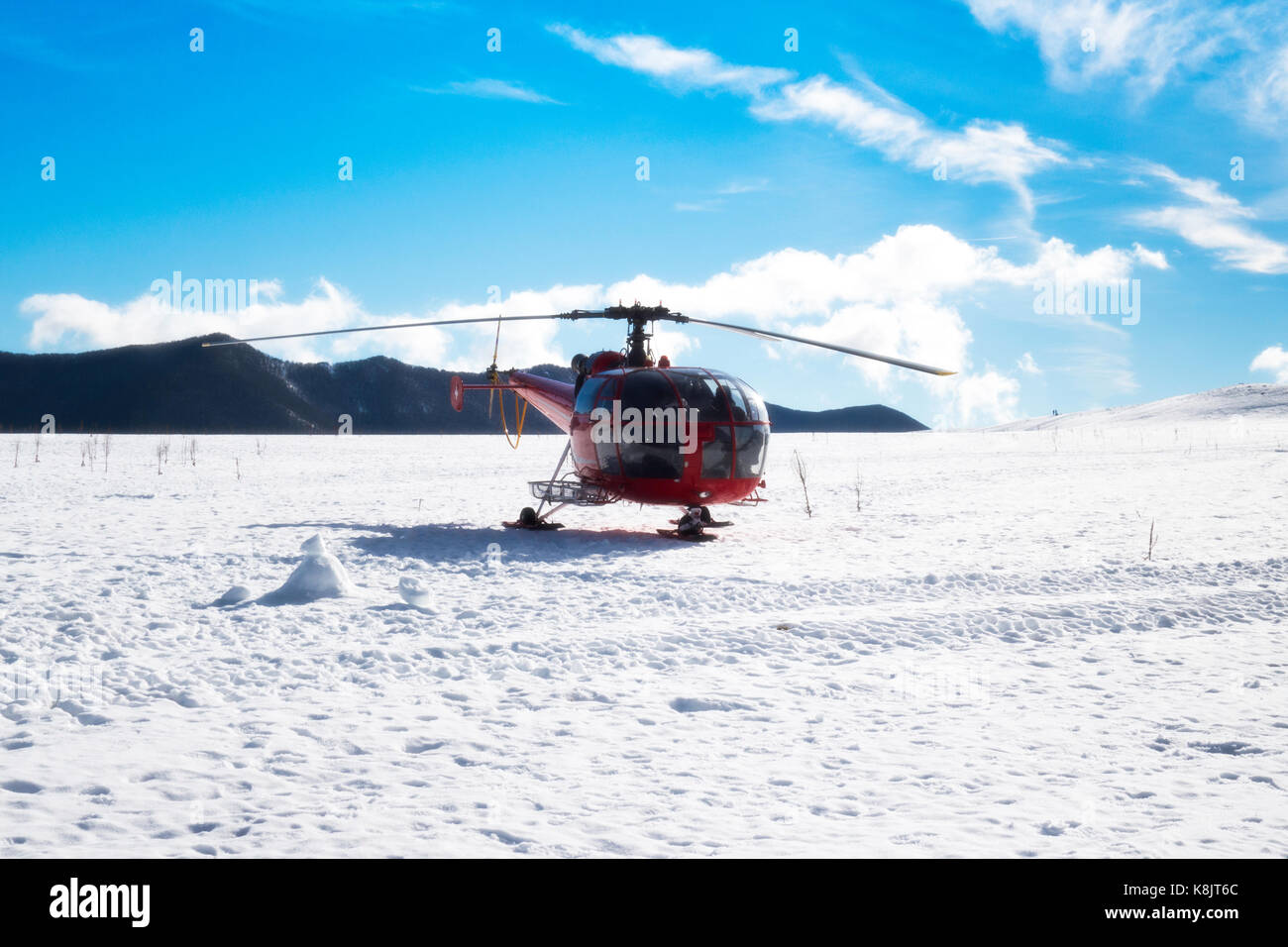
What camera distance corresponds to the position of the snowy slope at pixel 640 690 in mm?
3875

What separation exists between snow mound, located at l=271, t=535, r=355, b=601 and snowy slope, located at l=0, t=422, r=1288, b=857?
57 mm

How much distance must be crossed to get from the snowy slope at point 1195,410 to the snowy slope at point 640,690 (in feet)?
188

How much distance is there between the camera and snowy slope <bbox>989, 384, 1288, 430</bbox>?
6188 centimetres

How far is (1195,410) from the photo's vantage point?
66.7 metres

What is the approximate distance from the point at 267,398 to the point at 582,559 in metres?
170

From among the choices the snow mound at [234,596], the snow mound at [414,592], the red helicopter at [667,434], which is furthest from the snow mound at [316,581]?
the red helicopter at [667,434]

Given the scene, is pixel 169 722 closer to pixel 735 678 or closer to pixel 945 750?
pixel 735 678

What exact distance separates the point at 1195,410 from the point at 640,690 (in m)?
74.4

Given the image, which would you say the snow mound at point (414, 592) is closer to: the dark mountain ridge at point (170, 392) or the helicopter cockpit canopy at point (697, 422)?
the helicopter cockpit canopy at point (697, 422)

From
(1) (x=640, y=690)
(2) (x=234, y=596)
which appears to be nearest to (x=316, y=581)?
(2) (x=234, y=596)
